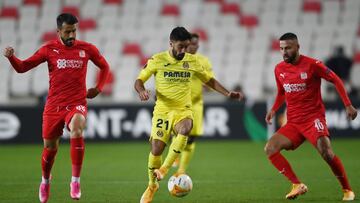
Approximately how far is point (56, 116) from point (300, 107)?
10.3 feet

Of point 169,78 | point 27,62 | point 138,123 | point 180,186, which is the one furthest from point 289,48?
point 138,123

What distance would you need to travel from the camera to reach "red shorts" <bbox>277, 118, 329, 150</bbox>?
9453 mm

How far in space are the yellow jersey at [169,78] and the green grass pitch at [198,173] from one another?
1.25m

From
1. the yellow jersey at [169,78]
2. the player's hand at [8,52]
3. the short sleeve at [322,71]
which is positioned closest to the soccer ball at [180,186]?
the yellow jersey at [169,78]

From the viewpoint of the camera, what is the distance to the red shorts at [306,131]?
945 cm

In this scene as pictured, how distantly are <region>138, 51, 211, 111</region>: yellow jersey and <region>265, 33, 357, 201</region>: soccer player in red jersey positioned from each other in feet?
4.12

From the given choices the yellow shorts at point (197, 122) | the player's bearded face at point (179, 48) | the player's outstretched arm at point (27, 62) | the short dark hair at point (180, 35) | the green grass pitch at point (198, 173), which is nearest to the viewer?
the player's outstretched arm at point (27, 62)

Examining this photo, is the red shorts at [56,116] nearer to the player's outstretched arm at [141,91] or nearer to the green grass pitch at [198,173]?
the player's outstretched arm at [141,91]

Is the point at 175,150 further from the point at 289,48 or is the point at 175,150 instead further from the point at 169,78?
the point at 289,48

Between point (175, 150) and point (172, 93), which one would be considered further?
point (172, 93)

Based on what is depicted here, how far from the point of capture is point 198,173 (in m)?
13.1

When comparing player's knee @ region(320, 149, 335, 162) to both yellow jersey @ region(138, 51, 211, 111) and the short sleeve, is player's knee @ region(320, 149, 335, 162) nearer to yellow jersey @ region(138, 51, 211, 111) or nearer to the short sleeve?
the short sleeve

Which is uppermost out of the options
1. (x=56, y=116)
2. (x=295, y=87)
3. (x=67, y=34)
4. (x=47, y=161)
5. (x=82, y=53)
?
(x=67, y=34)

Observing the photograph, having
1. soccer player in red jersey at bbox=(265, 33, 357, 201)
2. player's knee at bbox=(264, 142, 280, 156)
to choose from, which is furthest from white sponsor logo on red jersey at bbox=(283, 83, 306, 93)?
player's knee at bbox=(264, 142, 280, 156)
